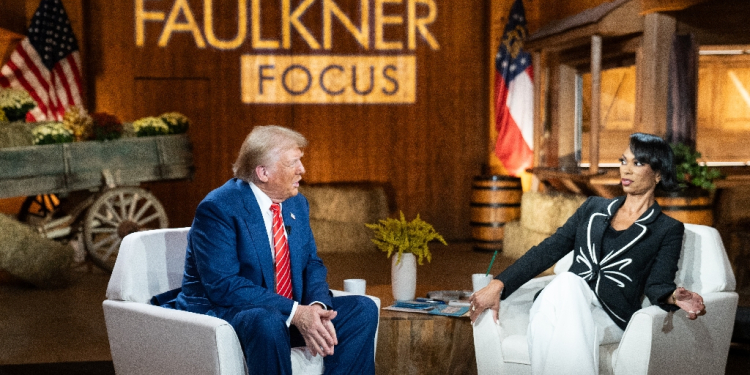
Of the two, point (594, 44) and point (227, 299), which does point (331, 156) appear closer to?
point (594, 44)

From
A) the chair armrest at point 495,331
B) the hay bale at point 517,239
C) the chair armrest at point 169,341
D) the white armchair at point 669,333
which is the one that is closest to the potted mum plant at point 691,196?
the hay bale at point 517,239

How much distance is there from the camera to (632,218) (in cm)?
299

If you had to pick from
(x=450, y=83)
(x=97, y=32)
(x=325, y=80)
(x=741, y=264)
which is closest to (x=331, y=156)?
(x=325, y=80)

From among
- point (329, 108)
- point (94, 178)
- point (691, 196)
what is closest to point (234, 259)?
Result: point (691, 196)

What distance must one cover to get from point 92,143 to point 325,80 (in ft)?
10.0

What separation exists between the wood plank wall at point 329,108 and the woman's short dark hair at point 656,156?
6130 mm

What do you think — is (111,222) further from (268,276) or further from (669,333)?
(669,333)

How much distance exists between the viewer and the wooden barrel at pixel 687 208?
549 centimetres

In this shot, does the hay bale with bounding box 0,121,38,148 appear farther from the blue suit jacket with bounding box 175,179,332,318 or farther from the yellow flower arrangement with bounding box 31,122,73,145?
the blue suit jacket with bounding box 175,179,332,318

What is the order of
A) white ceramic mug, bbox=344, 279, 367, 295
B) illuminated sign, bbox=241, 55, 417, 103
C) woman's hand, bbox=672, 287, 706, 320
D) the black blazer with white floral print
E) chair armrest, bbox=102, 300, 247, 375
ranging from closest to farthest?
chair armrest, bbox=102, 300, 247, 375 < woman's hand, bbox=672, 287, 706, 320 < the black blazer with white floral print < white ceramic mug, bbox=344, 279, 367, 295 < illuminated sign, bbox=241, 55, 417, 103

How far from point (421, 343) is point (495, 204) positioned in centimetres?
479

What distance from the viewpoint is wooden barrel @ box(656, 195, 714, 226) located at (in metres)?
5.49

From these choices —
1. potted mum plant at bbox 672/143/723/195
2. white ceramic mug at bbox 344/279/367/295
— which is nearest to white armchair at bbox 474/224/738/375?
white ceramic mug at bbox 344/279/367/295

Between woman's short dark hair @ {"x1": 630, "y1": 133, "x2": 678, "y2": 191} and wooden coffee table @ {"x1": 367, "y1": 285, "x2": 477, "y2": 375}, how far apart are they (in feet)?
3.00
